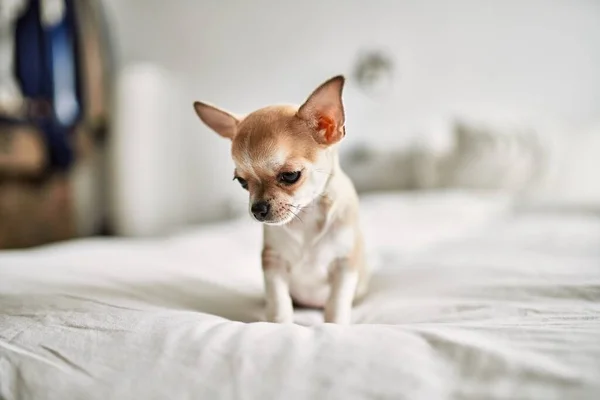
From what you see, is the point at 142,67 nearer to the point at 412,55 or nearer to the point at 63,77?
the point at 63,77

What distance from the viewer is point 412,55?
301 cm

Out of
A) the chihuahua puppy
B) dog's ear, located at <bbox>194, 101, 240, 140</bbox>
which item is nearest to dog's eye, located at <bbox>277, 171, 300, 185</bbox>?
the chihuahua puppy

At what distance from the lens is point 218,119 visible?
0.83 m

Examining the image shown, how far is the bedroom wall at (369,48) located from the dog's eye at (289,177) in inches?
88.6

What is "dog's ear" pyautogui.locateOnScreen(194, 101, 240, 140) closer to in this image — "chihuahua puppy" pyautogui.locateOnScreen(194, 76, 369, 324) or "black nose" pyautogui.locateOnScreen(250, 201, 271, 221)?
"chihuahua puppy" pyautogui.locateOnScreen(194, 76, 369, 324)

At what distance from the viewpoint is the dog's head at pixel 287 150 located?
0.70 meters

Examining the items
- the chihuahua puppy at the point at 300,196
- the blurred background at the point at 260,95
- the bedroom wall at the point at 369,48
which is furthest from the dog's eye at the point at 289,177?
the bedroom wall at the point at 369,48

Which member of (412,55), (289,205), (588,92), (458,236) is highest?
(412,55)

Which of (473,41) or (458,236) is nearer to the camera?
(458,236)

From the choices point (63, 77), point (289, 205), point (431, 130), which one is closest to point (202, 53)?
point (63, 77)

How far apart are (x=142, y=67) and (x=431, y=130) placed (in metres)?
1.91

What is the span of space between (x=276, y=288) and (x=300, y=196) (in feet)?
0.52

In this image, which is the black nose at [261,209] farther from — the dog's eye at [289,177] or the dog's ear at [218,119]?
the dog's ear at [218,119]

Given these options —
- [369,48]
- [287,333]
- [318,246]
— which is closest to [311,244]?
[318,246]
